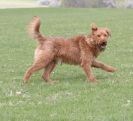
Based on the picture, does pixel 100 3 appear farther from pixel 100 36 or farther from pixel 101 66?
pixel 100 36

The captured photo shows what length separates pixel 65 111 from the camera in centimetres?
778

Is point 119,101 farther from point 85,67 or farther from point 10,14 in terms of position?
point 10,14

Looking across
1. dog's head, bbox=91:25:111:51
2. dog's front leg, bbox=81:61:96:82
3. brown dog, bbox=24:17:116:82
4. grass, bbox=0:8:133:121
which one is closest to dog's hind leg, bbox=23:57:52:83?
brown dog, bbox=24:17:116:82

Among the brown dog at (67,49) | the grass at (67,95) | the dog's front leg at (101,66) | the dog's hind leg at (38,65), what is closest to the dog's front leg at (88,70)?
the brown dog at (67,49)

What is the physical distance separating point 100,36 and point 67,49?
2.68 feet

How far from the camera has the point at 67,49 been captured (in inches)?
421

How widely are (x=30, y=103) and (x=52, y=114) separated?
89 cm

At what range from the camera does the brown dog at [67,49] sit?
10.5 meters

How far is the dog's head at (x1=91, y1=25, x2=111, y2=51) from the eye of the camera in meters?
10.3

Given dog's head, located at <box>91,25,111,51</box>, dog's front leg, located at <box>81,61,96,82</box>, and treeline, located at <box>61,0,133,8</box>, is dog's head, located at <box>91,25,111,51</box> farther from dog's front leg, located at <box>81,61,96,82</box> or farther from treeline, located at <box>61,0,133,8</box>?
treeline, located at <box>61,0,133,8</box>

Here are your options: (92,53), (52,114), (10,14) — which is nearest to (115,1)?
(10,14)

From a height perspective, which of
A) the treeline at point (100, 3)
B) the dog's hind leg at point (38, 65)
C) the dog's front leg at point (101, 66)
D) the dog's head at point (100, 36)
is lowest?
the treeline at point (100, 3)

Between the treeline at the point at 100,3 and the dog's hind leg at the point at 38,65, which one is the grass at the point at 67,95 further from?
the treeline at the point at 100,3

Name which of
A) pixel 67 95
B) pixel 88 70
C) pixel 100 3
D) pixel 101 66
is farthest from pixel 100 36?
pixel 100 3
